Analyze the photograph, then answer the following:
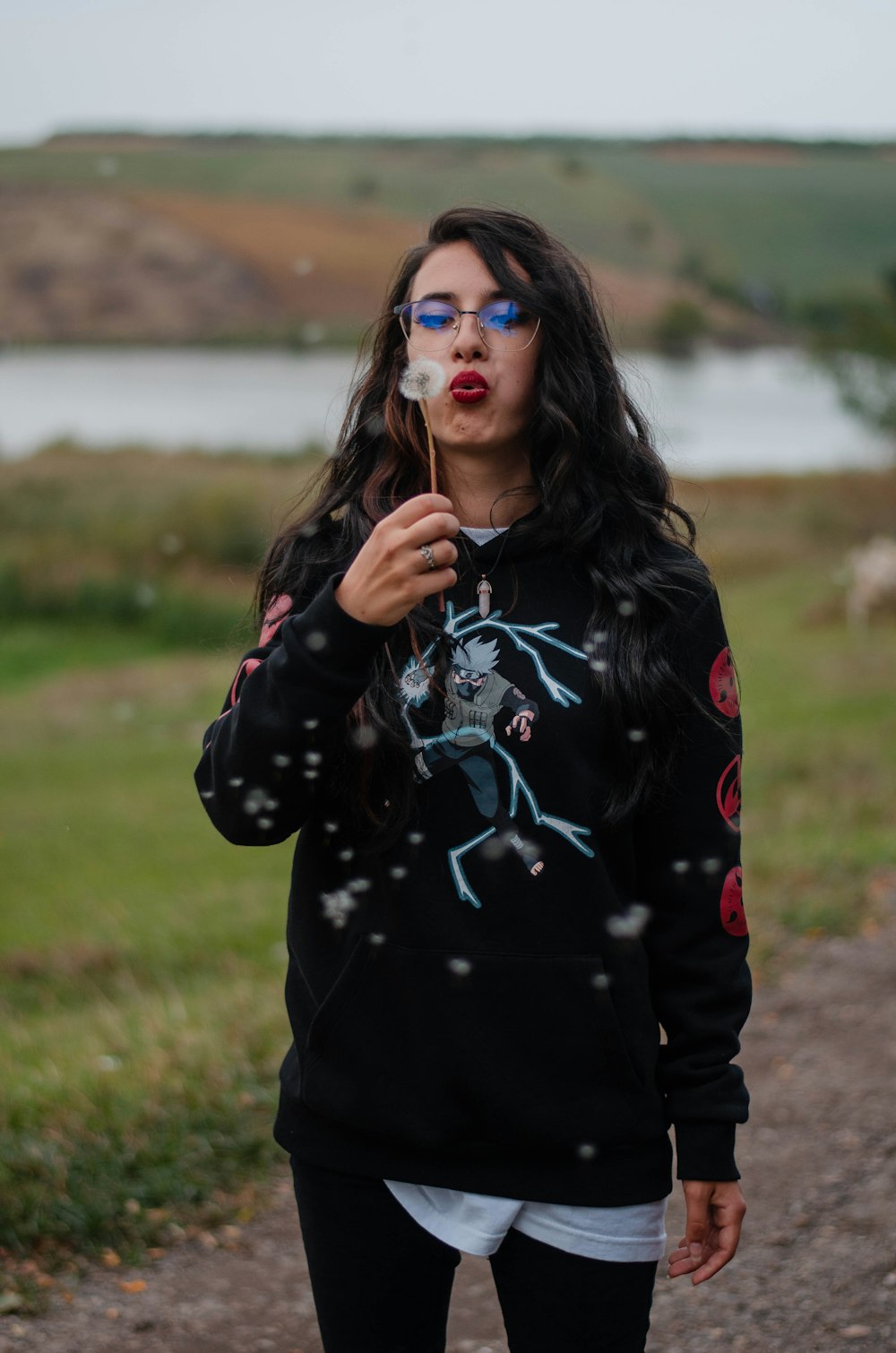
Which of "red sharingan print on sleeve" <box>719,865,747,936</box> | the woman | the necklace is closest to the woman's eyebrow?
the woman

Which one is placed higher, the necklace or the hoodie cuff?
the necklace

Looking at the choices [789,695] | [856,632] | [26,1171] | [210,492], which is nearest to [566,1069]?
[26,1171]

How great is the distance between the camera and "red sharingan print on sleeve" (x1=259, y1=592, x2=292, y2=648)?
1.69 metres

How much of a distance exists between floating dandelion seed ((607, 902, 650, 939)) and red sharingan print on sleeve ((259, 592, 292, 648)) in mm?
540

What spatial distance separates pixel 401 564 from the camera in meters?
1.43

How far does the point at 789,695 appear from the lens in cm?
1173

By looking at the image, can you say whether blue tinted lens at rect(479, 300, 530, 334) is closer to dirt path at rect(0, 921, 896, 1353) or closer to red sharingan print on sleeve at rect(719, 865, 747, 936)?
red sharingan print on sleeve at rect(719, 865, 747, 936)

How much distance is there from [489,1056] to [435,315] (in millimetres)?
910

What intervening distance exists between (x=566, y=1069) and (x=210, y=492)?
24.5 metres

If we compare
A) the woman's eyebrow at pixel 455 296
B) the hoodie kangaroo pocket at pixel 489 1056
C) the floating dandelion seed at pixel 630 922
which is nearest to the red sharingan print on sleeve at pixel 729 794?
the floating dandelion seed at pixel 630 922

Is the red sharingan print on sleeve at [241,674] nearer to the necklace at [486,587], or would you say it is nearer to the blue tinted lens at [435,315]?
the necklace at [486,587]

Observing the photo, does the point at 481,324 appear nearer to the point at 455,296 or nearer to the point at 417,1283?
the point at 455,296

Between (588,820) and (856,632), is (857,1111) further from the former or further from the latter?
(856,632)

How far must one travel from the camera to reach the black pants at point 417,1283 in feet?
5.29
